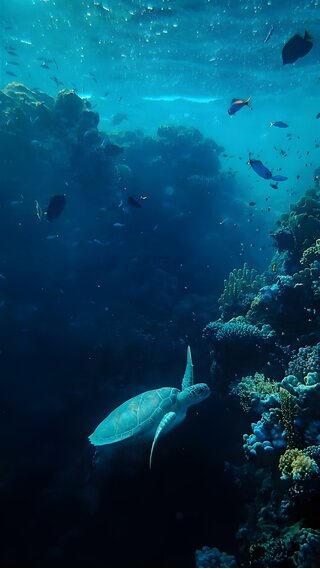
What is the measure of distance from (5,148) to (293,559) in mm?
14237

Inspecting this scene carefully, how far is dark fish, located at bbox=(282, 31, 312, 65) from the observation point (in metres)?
5.66

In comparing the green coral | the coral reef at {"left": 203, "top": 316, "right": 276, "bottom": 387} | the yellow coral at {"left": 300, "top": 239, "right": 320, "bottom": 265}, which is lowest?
the coral reef at {"left": 203, "top": 316, "right": 276, "bottom": 387}

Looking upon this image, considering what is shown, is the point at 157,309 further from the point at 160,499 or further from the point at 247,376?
the point at 160,499

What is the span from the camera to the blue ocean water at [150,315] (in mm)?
5020

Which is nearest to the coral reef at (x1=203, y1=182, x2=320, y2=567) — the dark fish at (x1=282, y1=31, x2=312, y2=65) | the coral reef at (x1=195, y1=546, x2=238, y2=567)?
the coral reef at (x1=195, y1=546, x2=238, y2=567)

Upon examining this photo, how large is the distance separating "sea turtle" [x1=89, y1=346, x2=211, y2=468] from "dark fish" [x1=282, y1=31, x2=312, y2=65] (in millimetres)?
6626

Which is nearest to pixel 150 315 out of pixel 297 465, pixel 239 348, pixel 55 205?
pixel 239 348

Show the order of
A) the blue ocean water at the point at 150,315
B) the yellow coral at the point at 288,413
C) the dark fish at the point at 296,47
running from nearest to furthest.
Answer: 1. the yellow coral at the point at 288,413
2. the blue ocean water at the point at 150,315
3. the dark fish at the point at 296,47

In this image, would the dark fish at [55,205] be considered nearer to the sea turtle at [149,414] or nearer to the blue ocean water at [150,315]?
the blue ocean water at [150,315]

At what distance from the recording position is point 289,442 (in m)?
4.32

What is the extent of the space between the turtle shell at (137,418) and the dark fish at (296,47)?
7.05 meters

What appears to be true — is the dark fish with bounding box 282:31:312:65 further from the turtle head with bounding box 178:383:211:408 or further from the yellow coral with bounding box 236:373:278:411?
the turtle head with bounding box 178:383:211:408

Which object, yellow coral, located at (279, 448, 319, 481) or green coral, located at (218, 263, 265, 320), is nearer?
yellow coral, located at (279, 448, 319, 481)

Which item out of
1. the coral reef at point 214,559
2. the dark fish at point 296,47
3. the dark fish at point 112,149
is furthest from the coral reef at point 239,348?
the dark fish at point 112,149
